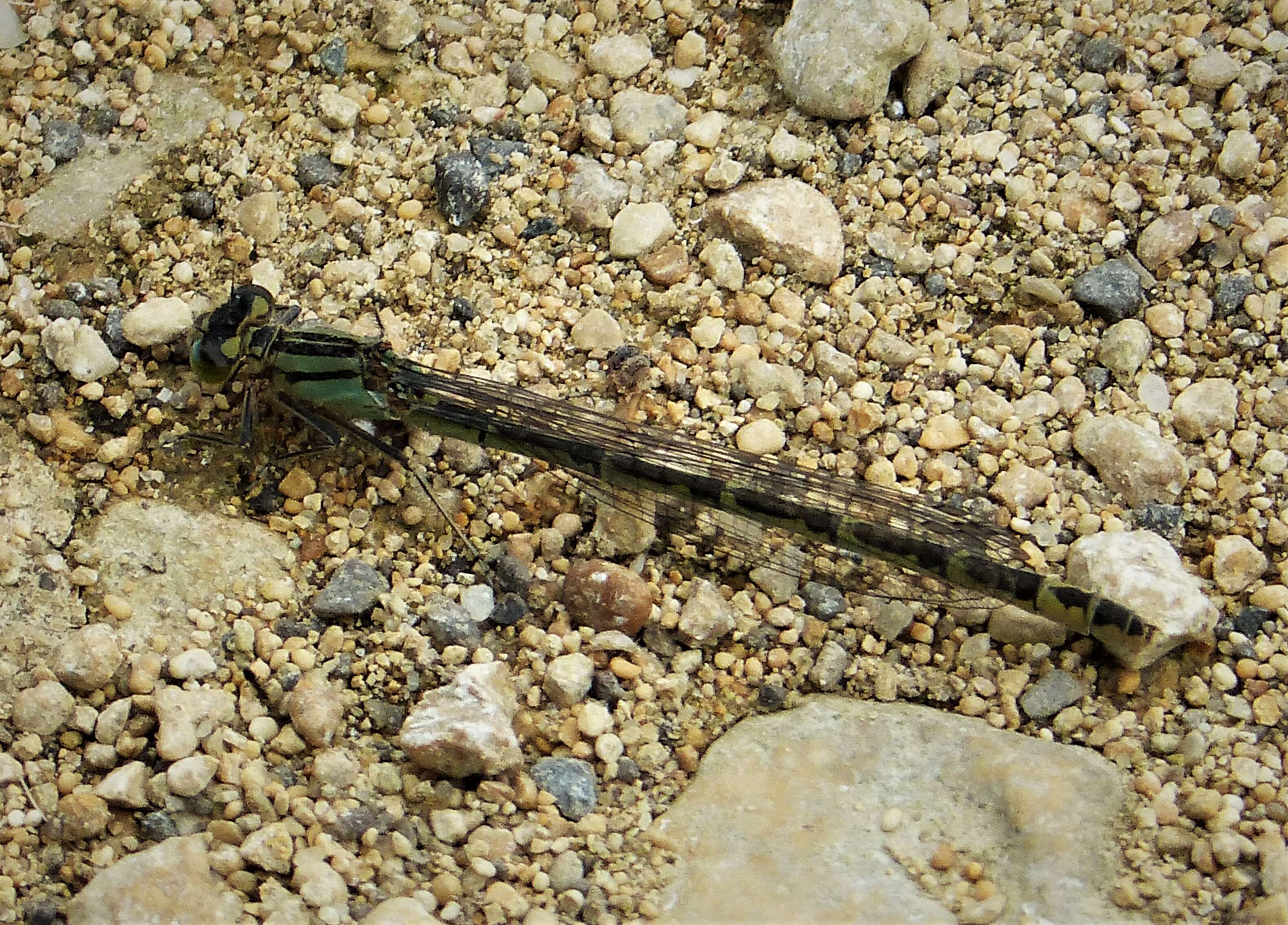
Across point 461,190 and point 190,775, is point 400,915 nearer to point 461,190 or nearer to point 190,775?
point 190,775

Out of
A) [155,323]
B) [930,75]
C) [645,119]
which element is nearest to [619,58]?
[645,119]

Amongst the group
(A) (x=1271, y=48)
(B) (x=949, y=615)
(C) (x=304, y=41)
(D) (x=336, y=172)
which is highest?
(A) (x=1271, y=48)

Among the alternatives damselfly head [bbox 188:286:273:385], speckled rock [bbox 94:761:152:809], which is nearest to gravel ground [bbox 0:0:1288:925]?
speckled rock [bbox 94:761:152:809]

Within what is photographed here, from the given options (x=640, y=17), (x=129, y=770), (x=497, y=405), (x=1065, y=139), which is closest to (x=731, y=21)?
(x=640, y=17)

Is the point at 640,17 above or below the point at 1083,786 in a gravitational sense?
above

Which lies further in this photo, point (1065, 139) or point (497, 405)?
point (1065, 139)

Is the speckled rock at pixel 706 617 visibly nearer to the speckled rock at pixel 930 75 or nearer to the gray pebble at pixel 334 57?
the speckled rock at pixel 930 75

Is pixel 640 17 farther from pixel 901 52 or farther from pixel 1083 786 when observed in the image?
pixel 1083 786
